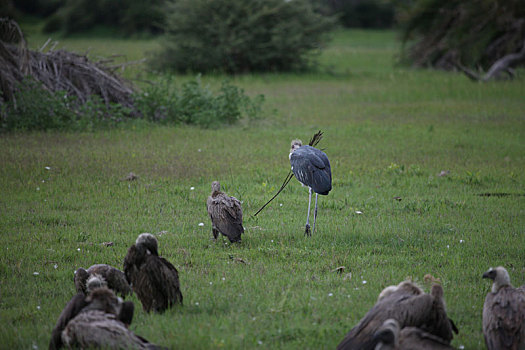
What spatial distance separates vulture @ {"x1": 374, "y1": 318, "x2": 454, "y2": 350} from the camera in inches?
176

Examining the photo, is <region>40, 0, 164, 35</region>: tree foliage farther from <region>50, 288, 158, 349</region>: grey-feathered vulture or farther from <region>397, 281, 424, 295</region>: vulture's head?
<region>397, 281, 424, 295</region>: vulture's head

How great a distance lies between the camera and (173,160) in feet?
41.6

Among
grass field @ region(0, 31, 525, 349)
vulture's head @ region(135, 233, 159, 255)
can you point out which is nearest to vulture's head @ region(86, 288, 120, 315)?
grass field @ region(0, 31, 525, 349)

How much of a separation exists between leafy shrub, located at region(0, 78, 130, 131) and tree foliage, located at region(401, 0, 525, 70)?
61.9 ft

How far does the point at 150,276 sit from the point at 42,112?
34.5ft

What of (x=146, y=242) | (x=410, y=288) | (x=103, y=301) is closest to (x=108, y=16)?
(x=146, y=242)

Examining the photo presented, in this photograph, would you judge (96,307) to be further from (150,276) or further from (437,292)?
Result: (437,292)

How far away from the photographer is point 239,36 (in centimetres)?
2933

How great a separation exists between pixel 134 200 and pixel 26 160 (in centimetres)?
335

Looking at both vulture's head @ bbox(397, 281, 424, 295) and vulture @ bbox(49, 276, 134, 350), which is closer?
vulture @ bbox(49, 276, 134, 350)

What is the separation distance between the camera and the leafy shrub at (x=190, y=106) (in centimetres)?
1648

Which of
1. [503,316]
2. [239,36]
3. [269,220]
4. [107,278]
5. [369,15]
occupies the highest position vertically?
[369,15]

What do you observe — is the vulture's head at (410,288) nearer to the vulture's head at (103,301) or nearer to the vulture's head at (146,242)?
the vulture's head at (146,242)

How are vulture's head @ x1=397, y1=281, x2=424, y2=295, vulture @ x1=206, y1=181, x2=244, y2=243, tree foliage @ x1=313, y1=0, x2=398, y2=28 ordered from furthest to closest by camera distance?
→ tree foliage @ x1=313, y1=0, x2=398, y2=28 < vulture @ x1=206, y1=181, x2=244, y2=243 < vulture's head @ x1=397, y1=281, x2=424, y2=295
